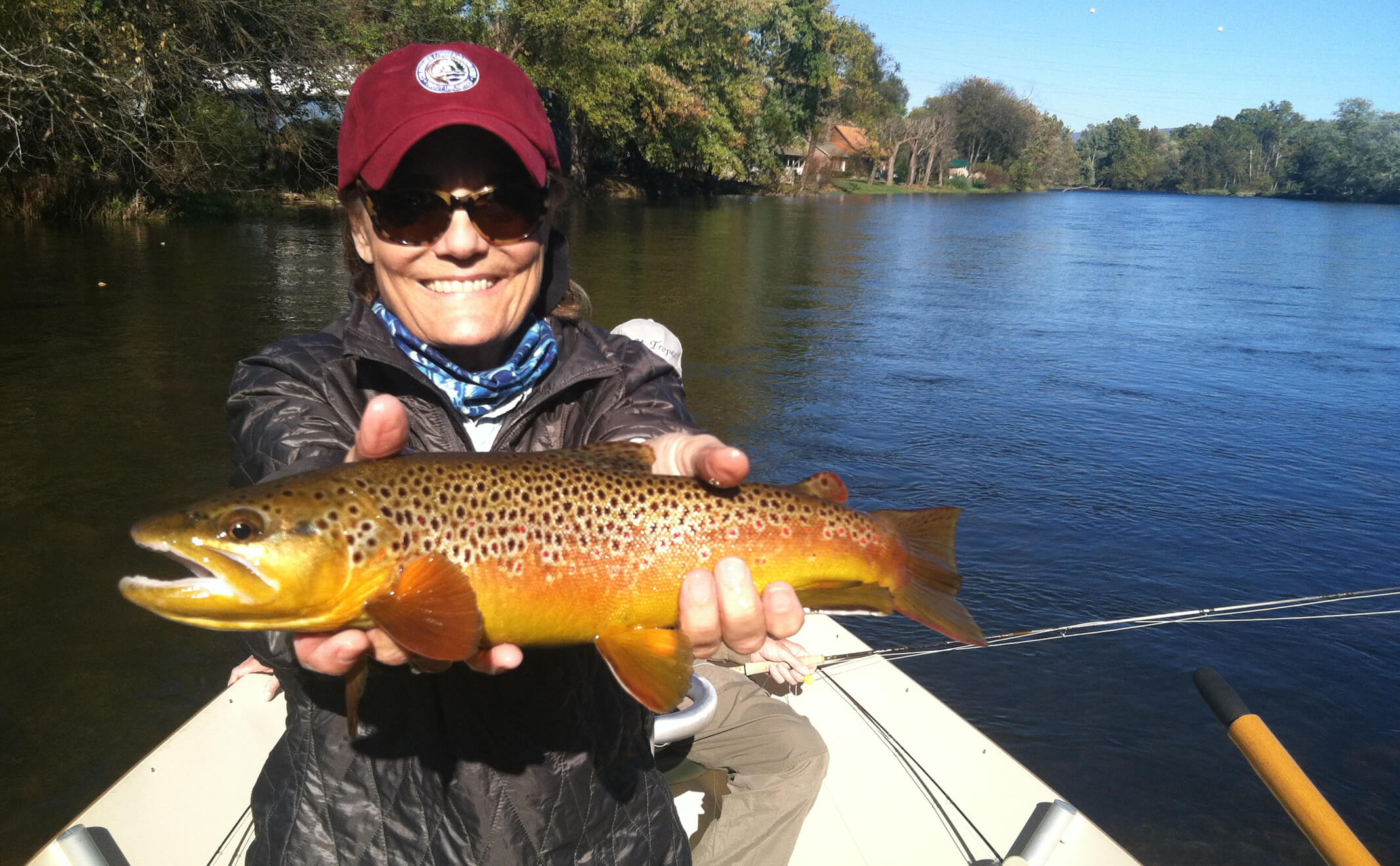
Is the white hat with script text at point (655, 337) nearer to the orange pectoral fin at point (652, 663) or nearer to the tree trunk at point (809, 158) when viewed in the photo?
the orange pectoral fin at point (652, 663)

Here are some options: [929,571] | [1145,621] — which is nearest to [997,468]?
[1145,621]

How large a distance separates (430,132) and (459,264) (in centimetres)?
33

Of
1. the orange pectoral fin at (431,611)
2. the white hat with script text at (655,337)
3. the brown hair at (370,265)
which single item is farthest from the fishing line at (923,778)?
the orange pectoral fin at (431,611)

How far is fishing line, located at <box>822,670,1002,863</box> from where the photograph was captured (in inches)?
151

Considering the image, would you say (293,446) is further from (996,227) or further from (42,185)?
(996,227)

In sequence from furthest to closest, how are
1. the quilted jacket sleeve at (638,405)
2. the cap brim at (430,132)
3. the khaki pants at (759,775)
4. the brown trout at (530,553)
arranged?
the khaki pants at (759,775), the quilted jacket sleeve at (638,405), the cap brim at (430,132), the brown trout at (530,553)

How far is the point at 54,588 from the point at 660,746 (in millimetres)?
6148

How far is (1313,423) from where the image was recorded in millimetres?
13109

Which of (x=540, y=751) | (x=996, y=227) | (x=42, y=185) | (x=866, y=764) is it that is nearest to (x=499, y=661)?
(x=540, y=751)

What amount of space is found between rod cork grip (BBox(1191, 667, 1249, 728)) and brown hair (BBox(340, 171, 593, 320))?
2715 millimetres

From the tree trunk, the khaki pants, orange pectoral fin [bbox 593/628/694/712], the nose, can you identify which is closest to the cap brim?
the nose

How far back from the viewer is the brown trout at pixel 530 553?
2014 mm

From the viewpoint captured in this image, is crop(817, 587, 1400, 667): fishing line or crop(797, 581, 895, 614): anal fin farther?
crop(817, 587, 1400, 667): fishing line

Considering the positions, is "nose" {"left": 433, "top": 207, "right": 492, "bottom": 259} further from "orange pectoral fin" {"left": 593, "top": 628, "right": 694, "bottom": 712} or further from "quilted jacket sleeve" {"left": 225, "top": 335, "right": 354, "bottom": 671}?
"orange pectoral fin" {"left": 593, "top": 628, "right": 694, "bottom": 712}
